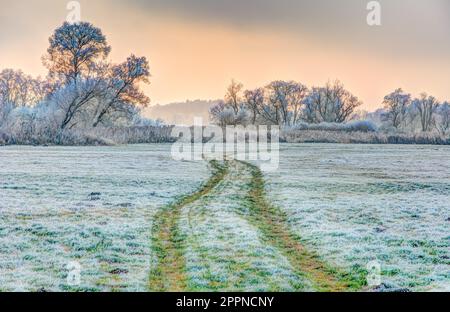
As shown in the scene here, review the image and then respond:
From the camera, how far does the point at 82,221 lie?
14.4m

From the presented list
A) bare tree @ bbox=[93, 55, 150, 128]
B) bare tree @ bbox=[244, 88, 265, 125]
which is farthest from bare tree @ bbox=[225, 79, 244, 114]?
bare tree @ bbox=[93, 55, 150, 128]

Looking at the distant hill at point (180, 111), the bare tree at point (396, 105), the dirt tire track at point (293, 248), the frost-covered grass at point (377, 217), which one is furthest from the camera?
the distant hill at point (180, 111)

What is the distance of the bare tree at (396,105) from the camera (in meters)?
102

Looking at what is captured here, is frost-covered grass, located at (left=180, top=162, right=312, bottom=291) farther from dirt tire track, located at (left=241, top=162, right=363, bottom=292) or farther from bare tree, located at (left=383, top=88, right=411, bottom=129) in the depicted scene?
bare tree, located at (left=383, top=88, right=411, bottom=129)

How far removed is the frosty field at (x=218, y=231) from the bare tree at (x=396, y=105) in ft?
265

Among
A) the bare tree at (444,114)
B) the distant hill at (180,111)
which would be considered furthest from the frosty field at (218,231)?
the distant hill at (180,111)

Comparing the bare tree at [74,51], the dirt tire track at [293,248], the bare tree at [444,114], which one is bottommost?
the dirt tire track at [293,248]

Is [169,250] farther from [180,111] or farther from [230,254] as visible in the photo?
[180,111]

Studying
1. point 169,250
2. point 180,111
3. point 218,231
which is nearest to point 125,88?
point 218,231

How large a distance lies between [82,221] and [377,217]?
864 centimetres

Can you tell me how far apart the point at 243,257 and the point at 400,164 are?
2418cm

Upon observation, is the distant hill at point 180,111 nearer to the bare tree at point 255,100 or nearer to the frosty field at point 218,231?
the bare tree at point 255,100

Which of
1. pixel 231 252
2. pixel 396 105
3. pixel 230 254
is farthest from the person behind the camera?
pixel 396 105
